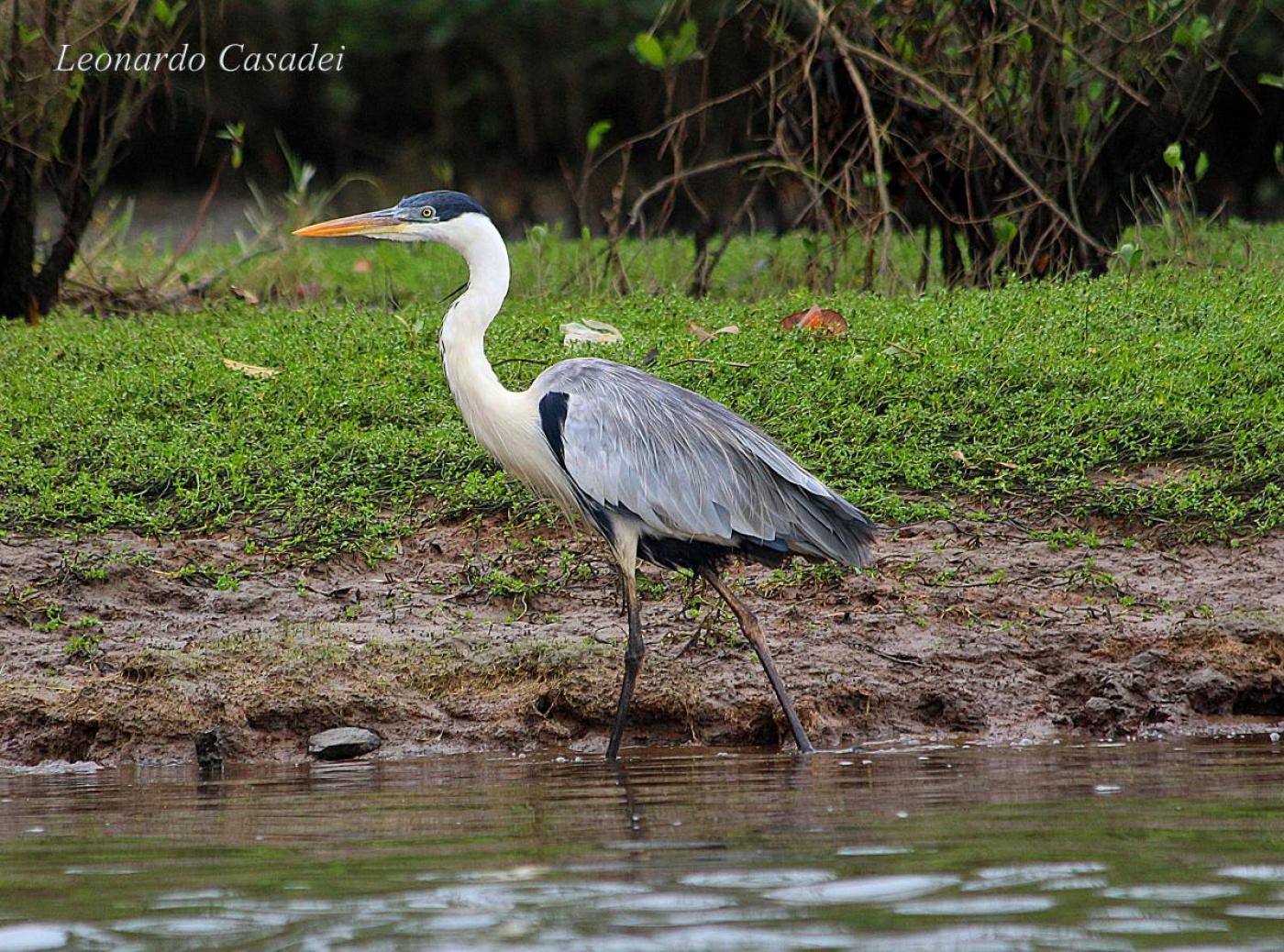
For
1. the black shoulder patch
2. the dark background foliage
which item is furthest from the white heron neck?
the dark background foliage

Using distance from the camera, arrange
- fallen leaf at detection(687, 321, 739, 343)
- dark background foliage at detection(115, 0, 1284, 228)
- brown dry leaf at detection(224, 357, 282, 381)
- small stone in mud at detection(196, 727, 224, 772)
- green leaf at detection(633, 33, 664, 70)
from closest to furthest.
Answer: small stone in mud at detection(196, 727, 224, 772) < brown dry leaf at detection(224, 357, 282, 381) < fallen leaf at detection(687, 321, 739, 343) < green leaf at detection(633, 33, 664, 70) < dark background foliage at detection(115, 0, 1284, 228)

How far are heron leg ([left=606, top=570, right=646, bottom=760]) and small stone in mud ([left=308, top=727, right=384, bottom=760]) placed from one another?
0.73 metres

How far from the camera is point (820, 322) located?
305 inches

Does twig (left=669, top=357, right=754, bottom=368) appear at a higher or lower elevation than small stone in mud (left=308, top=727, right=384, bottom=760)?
higher

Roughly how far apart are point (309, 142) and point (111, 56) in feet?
28.7

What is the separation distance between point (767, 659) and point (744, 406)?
1.85 m

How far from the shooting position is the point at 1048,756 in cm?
506

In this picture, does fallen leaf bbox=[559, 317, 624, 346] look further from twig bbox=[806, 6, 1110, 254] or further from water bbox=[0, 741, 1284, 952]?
water bbox=[0, 741, 1284, 952]

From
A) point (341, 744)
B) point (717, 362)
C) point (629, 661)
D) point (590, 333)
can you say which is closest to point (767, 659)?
point (629, 661)

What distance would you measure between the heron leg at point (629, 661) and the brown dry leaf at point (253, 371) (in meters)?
2.46

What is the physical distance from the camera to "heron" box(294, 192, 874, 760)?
5.63 m

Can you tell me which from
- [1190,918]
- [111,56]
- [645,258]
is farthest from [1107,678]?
[111,56]

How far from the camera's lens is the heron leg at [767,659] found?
5.38 m

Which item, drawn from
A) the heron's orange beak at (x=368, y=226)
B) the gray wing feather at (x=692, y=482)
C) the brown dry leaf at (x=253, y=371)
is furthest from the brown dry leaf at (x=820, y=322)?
the heron's orange beak at (x=368, y=226)
